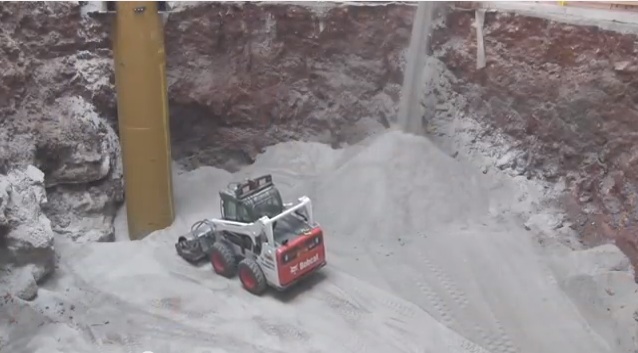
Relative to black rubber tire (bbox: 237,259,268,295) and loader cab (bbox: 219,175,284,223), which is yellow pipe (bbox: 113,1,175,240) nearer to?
loader cab (bbox: 219,175,284,223)

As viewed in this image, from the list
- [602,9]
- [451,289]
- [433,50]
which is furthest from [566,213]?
[433,50]

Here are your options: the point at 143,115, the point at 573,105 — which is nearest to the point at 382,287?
the point at 573,105

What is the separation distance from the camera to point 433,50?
8.05m

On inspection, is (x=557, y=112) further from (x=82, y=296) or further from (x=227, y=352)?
(x=82, y=296)

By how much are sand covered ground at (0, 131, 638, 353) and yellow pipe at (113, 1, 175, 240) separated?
13.0 inches

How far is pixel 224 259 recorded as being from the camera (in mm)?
5965

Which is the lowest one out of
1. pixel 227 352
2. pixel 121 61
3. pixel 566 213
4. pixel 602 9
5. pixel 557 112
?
pixel 227 352

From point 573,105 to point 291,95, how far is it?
3.40m

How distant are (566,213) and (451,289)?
1.65m

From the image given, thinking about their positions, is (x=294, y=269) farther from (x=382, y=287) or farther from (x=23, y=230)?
(x=23, y=230)

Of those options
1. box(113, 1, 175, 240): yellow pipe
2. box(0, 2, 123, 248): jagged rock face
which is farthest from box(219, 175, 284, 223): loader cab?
box(0, 2, 123, 248): jagged rock face

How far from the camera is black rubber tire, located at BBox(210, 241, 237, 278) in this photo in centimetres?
596

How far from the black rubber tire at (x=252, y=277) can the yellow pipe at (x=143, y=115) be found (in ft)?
4.80

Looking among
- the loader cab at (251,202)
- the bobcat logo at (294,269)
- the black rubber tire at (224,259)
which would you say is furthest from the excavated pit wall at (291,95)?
the bobcat logo at (294,269)
